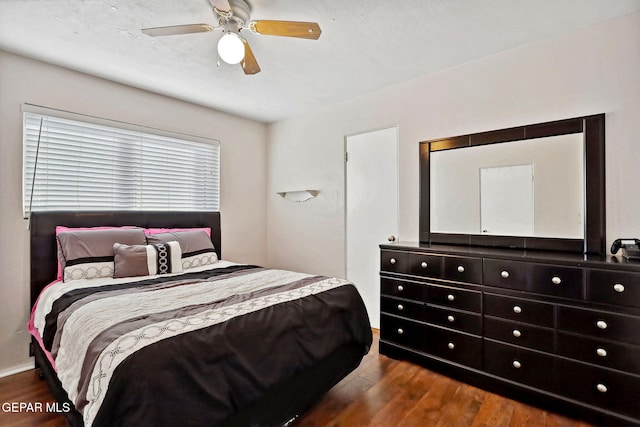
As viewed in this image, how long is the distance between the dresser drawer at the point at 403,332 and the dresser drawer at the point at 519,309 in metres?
0.57

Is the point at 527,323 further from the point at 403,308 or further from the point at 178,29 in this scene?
the point at 178,29

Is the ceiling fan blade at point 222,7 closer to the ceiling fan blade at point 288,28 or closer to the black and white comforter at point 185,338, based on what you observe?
the ceiling fan blade at point 288,28

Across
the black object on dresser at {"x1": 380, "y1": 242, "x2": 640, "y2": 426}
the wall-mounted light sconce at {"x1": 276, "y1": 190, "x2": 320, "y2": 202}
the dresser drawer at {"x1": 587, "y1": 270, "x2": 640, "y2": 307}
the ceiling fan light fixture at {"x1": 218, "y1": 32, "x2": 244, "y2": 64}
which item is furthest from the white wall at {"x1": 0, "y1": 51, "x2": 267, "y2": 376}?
the dresser drawer at {"x1": 587, "y1": 270, "x2": 640, "y2": 307}

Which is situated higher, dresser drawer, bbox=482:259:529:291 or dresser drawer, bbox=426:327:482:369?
dresser drawer, bbox=482:259:529:291

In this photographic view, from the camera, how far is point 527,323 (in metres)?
2.03

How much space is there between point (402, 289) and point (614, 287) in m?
1.34

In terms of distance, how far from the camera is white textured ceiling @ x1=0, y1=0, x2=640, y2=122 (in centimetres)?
191

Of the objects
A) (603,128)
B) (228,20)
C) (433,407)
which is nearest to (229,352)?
(433,407)

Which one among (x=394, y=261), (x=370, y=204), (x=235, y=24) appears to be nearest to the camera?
(x=235, y=24)

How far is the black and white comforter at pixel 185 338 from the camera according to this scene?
1.20 meters

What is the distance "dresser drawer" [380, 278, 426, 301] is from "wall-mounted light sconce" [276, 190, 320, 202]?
151 centimetres

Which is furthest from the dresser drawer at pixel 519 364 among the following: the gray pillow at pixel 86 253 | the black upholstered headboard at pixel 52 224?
the black upholstered headboard at pixel 52 224

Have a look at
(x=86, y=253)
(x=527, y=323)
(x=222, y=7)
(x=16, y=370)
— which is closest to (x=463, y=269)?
(x=527, y=323)

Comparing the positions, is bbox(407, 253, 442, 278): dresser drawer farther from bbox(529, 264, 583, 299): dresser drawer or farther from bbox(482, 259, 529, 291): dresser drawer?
bbox(529, 264, 583, 299): dresser drawer
